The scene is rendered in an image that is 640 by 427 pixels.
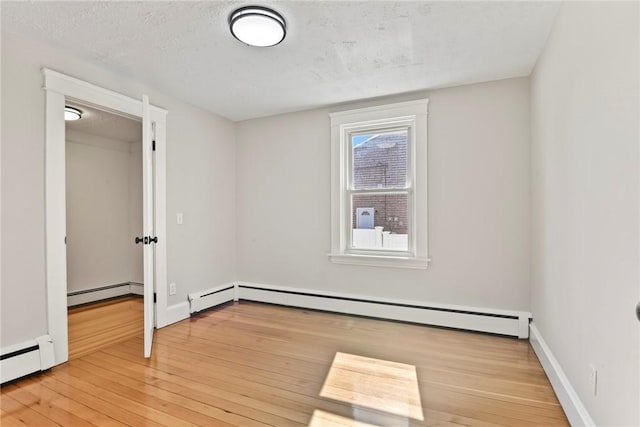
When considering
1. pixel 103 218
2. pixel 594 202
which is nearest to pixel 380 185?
pixel 594 202

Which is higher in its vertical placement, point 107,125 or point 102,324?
point 107,125

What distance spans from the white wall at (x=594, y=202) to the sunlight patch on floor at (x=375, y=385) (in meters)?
0.91

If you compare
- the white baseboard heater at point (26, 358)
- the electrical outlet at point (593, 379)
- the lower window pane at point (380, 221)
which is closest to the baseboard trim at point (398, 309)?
the lower window pane at point (380, 221)

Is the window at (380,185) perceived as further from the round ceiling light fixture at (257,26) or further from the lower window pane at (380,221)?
the round ceiling light fixture at (257,26)

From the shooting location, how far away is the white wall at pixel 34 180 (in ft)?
7.29

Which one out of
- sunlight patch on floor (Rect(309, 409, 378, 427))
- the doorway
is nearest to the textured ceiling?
the doorway

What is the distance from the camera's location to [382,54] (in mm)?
2574

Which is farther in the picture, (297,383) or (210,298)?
(210,298)

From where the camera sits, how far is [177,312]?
137 inches

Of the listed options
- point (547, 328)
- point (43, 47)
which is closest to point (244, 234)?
point (43, 47)

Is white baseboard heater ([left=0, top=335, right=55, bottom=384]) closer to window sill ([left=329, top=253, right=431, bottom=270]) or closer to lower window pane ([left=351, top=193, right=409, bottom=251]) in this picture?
window sill ([left=329, top=253, right=431, bottom=270])

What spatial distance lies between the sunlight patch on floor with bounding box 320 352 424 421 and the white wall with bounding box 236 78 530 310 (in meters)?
1.14

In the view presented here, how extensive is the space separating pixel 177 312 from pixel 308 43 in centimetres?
299

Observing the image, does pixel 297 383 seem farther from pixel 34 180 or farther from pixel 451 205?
pixel 34 180
